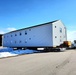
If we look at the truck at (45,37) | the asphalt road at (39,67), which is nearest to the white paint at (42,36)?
the truck at (45,37)

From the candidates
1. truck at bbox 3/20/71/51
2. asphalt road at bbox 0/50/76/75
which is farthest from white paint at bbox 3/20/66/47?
asphalt road at bbox 0/50/76/75

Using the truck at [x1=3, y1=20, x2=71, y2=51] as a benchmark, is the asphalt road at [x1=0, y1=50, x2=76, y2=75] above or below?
below

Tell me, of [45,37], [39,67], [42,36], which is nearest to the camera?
[39,67]

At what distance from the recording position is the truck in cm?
2948

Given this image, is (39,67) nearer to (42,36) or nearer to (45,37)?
(45,37)

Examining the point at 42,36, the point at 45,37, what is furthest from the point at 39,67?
the point at 42,36

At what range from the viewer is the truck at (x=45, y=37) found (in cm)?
2948

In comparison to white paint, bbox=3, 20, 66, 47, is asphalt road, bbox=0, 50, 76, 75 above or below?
below

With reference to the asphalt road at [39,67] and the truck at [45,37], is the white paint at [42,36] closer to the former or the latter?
the truck at [45,37]

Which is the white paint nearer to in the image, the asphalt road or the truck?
the truck

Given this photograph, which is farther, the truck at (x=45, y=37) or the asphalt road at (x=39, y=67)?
the truck at (x=45, y=37)

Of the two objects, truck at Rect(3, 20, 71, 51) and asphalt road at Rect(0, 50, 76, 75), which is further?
truck at Rect(3, 20, 71, 51)

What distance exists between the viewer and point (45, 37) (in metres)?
30.2

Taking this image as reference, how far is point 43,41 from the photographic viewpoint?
30.6m
